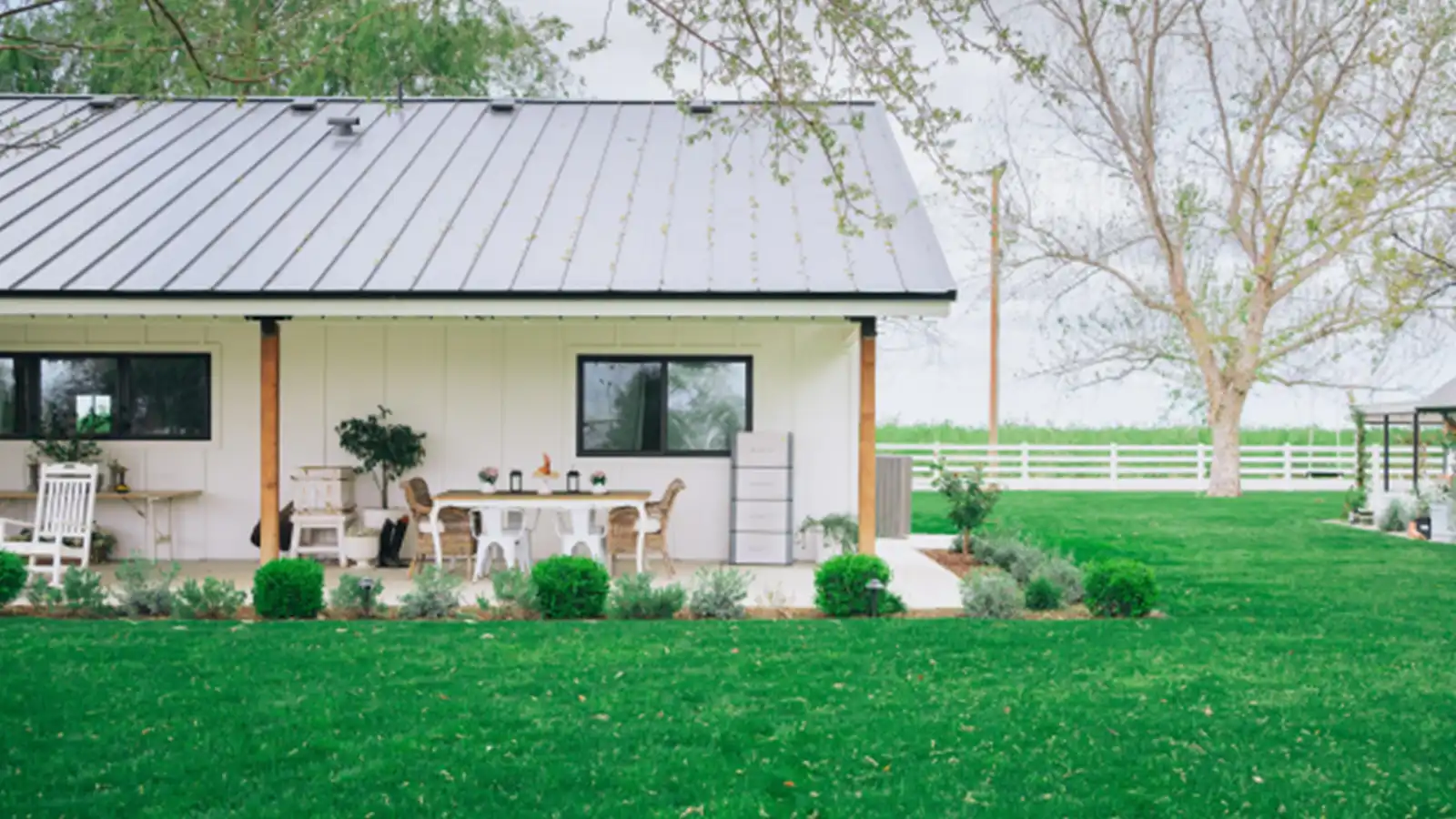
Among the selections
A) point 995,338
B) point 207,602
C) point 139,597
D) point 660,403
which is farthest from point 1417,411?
point 139,597

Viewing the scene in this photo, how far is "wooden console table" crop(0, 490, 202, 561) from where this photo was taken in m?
12.1

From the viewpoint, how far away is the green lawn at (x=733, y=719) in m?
5.39

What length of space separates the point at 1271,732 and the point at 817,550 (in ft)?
21.3

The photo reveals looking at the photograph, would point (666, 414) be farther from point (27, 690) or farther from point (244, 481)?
point (27, 690)

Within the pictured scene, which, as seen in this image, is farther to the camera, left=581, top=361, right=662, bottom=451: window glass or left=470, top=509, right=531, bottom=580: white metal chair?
left=581, top=361, right=662, bottom=451: window glass

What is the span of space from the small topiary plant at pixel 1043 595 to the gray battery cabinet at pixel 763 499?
115 inches

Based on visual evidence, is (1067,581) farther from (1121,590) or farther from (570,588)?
(570,588)

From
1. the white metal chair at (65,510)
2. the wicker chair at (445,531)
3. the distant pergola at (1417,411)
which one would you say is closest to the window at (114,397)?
the white metal chair at (65,510)

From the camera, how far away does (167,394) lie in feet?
42.0

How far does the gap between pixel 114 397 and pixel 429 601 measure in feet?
17.5

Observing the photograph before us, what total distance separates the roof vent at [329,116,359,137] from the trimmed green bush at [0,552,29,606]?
20.1 ft

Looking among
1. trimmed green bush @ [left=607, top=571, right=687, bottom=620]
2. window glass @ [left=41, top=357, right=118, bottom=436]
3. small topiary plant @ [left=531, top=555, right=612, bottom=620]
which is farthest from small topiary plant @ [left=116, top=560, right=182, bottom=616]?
window glass @ [left=41, top=357, right=118, bottom=436]

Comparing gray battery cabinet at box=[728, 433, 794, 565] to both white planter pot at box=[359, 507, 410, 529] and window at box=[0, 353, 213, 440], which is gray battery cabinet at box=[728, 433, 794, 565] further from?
window at box=[0, 353, 213, 440]

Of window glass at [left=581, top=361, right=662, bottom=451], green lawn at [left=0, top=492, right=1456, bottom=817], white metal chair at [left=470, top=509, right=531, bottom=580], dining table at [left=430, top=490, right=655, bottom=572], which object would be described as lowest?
green lawn at [left=0, top=492, right=1456, bottom=817]
